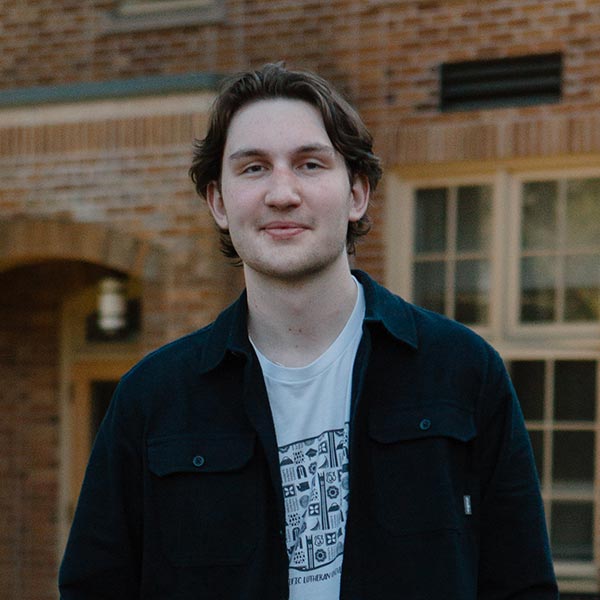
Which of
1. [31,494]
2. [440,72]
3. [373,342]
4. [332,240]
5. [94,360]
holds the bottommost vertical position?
[31,494]

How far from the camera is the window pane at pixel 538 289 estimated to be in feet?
19.9

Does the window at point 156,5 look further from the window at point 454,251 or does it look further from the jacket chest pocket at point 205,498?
the jacket chest pocket at point 205,498

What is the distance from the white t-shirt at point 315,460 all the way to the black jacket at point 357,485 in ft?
0.13

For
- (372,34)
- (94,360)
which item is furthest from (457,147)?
(94,360)

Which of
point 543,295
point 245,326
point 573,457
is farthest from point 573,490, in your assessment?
point 245,326

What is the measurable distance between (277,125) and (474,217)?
427cm

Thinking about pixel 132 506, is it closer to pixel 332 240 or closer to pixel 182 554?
pixel 182 554

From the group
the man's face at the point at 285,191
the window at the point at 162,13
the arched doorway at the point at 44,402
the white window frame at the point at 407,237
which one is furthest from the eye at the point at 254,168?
the arched doorway at the point at 44,402

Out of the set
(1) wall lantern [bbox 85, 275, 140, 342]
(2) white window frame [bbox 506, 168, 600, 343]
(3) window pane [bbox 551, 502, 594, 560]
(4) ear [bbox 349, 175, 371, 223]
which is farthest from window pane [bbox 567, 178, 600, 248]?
(4) ear [bbox 349, 175, 371, 223]

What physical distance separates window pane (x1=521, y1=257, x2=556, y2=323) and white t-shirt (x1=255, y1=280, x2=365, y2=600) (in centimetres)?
413

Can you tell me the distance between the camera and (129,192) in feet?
20.4

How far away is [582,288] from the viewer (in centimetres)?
600

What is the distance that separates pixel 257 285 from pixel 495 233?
13.7ft

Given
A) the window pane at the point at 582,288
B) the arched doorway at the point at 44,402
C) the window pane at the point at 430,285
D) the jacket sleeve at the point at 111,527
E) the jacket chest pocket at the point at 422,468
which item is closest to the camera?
the jacket chest pocket at the point at 422,468
